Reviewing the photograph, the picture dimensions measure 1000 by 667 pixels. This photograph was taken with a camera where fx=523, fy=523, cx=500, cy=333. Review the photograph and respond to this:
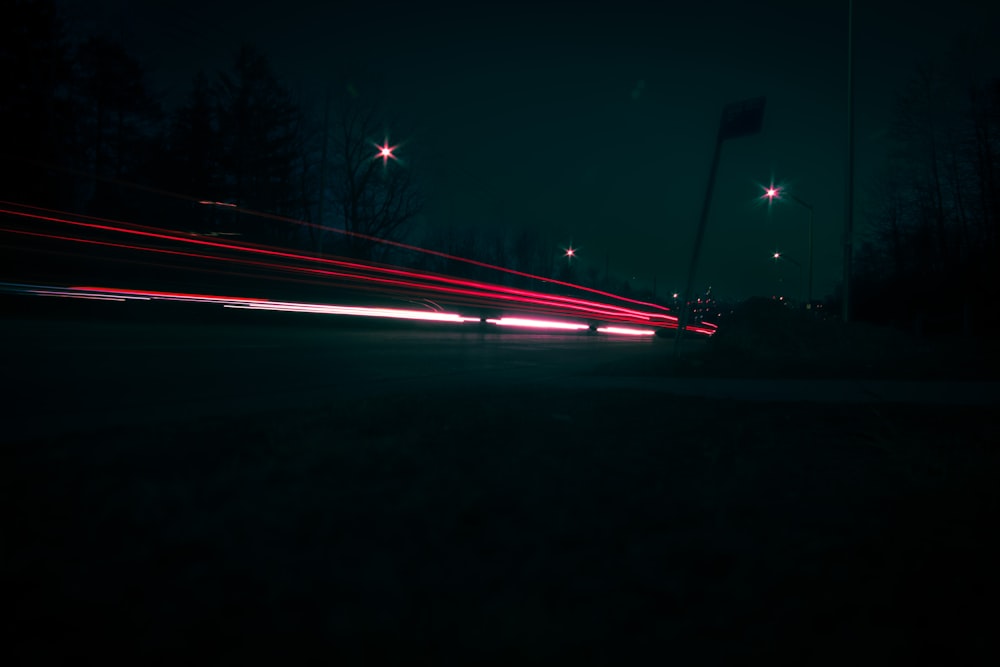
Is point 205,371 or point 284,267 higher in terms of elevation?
point 284,267

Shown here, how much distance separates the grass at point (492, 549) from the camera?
154 centimetres

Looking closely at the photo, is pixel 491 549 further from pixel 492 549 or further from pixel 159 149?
pixel 159 149

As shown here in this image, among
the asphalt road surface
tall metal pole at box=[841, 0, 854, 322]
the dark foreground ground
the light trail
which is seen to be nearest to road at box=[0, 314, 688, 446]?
the asphalt road surface

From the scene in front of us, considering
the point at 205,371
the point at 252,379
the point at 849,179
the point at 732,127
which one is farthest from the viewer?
the point at 849,179

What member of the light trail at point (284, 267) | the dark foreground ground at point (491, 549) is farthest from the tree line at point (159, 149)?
the dark foreground ground at point (491, 549)

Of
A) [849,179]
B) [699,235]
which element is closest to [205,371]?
[699,235]

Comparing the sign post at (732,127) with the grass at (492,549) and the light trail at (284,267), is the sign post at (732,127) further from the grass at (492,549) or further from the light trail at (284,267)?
the light trail at (284,267)

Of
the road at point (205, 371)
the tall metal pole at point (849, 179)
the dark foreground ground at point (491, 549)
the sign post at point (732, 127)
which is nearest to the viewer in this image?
the dark foreground ground at point (491, 549)

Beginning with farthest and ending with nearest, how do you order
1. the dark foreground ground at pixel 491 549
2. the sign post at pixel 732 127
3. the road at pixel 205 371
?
the sign post at pixel 732 127, the road at pixel 205 371, the dark foreground ground at pixel 491 549

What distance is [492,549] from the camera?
212 cm

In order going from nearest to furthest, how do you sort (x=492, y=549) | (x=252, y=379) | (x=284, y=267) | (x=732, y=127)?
(x=492, y=549) < (x=252, y=379) < (x=732, y=127) < (x=284, y=267)

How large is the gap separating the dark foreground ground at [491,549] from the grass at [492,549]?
0.4 inches

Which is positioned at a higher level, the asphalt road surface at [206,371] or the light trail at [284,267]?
the light trail at [284,267]

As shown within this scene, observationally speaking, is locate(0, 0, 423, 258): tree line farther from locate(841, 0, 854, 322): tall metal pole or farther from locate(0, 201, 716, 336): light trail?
locate(841, 0, 854, 322): tall metal pole
